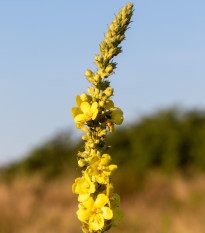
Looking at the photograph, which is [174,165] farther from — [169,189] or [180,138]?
[169,189]

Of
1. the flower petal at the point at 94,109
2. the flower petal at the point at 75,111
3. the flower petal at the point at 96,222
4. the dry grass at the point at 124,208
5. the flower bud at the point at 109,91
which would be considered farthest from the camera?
the dry grass at the point at 124,208

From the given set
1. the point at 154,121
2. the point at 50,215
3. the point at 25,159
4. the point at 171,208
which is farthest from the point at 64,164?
the point at 50,215

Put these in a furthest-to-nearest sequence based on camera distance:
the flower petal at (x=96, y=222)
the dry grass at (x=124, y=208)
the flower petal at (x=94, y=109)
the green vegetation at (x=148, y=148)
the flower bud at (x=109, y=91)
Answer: the green vegetation at (x=148, y=148) → the dry grass at (x=124, y=208) → the flower bud at (x=109, y=91) → the flower petal at (x=94, y=109) → the flower petal at (x=96, y=222)

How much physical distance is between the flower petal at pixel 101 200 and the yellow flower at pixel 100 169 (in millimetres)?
81

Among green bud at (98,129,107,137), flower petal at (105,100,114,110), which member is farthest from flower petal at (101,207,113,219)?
flower petal at (105,100,114,110)

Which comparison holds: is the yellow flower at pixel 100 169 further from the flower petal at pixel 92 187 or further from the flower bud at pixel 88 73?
the flower bud at pixel 88 73

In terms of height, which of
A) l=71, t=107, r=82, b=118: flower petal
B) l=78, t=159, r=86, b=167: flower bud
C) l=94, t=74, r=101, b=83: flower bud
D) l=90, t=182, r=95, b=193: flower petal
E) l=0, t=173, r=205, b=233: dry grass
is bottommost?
l=90, t=182, r=95, b=193: flower petal

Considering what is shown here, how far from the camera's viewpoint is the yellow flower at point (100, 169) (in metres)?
2.00

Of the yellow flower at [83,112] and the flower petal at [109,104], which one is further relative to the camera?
the flower petal at [109,104]

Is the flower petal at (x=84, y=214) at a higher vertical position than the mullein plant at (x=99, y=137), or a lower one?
lower

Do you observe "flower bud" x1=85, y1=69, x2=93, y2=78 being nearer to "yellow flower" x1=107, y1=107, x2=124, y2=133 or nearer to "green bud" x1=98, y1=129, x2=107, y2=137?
"yellow flower" x1=107, y1=107, x2=124, y2=133

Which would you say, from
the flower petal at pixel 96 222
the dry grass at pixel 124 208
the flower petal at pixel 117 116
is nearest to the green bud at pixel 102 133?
the flower petal at pixel 117 116

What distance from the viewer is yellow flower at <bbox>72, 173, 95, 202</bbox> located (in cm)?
A: 199

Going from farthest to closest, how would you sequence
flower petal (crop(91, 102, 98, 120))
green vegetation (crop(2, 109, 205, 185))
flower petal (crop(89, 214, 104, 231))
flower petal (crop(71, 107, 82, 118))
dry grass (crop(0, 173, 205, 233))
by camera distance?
1. green vegetation (crop(2, 109, 205, 185))
2. dry grass (crop(0, 173, 205, 233))
3. flower petal (crop(71, 107, 82, 118))
4. flower petal (crop(91, 102, 98, 120))
5. flower petal (crop(89, 214, 104, 231))
